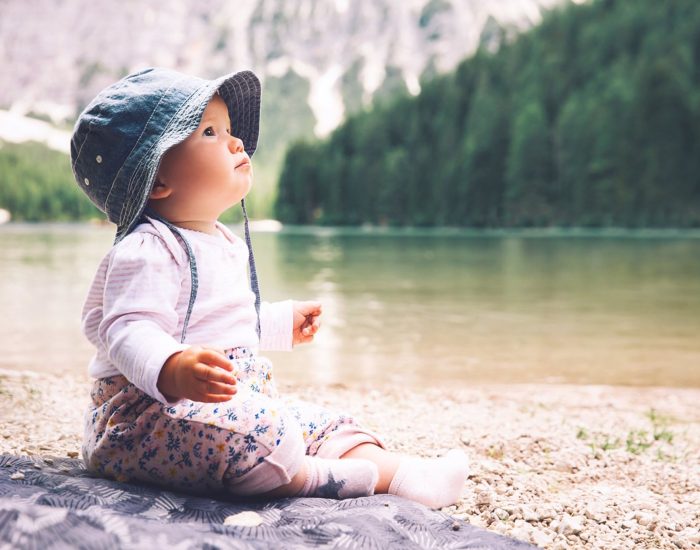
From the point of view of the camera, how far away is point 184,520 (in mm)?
2266

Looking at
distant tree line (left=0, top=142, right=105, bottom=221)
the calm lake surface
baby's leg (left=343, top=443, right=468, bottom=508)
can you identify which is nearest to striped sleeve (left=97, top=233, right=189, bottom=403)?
baby's leg (left=343, top=443, right=468, bottom=508)

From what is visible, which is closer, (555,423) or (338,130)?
(555,423)

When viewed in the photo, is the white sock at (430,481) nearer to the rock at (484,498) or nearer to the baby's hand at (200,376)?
the rock at (484,498)

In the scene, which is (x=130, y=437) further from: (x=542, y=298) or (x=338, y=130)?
(x=338, y=130)

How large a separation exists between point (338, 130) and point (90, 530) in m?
102

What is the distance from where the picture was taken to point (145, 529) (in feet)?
6.27

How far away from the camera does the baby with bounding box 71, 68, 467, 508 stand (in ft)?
7.92

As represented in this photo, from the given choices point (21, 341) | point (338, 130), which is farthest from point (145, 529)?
point (338, 130)

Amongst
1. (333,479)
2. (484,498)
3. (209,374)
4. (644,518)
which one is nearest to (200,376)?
(209,374)

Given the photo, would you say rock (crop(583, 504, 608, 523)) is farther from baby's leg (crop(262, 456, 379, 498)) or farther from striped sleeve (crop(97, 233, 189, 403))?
striped sleeve (crop(97, 233, 189, 403))

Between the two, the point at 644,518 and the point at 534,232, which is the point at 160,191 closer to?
the point at 644,518

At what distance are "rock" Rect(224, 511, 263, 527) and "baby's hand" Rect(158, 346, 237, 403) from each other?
0.43m

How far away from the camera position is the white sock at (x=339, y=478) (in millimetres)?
2633

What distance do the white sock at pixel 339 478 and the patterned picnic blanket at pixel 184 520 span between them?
0.08m
